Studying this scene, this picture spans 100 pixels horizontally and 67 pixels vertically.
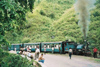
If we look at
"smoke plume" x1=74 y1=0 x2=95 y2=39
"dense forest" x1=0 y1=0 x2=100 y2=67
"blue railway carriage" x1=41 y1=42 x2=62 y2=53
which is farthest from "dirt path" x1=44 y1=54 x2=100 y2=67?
"blue railway carriage" x1=41 y1=42 x2=62 y2=53

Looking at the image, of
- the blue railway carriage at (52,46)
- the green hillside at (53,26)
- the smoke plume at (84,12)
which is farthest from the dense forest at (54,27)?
the blue railway carriage at (52,46)

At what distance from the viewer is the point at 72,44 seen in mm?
22578

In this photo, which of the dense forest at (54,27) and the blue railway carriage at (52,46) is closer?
the blue railway carriage at (52,46)

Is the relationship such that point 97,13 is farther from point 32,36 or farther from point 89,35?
point 32,36

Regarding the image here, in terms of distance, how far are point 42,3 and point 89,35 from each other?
41553 millimetres

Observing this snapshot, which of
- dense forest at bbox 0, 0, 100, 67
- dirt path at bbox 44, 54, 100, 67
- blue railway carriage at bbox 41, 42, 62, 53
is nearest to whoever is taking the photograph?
dirt path at bbox 44, 54, 100, 67

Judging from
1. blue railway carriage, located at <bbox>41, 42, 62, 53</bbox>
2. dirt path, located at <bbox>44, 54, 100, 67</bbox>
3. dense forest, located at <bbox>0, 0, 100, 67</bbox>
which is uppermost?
dense forest, located at <bbox>0, 0, 100, 67</bbox>

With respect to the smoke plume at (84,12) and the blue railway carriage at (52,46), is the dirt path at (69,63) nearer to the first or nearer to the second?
the smoke plume at (84,12)

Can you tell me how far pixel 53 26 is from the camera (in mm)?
48219

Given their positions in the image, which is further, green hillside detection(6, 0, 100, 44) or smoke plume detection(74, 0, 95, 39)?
green hillside detection(6, 0, 100, 44)

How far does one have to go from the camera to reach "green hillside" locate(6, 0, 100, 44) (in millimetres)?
34350

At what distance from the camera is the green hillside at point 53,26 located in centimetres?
3435

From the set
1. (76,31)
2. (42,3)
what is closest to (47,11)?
(42,3)

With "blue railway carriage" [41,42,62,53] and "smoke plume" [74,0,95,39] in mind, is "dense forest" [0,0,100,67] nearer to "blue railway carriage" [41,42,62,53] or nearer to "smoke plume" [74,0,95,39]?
"smoke plume" [74,0,95,39]
